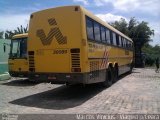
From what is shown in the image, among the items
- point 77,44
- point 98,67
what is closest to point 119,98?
point 98,67

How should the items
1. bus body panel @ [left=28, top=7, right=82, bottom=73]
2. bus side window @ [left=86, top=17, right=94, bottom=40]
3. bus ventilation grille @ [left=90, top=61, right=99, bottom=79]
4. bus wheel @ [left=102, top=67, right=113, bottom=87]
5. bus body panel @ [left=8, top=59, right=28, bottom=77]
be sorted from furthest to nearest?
bus body panel @ [left=8, top=59, right=28, bottom=77], bus wheel @ [left=102, top=67, right=113, bottom=87], bus ventilation grille @ [left=90, top=61, right=99, bottom=79], bus side window @ [left=86, top=17, right=94, bottom=40], bus body panel @ [left=28, top=7, right=82, bottom=73]

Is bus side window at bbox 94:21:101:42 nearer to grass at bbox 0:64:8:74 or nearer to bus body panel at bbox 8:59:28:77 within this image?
bus body panel at bbox 8:59:28:77

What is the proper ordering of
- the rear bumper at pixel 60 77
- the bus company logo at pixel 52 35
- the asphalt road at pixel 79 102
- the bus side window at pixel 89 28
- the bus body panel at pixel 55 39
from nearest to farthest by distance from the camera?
the asphalt road at pixel 79 102 < the rear bumper at pixel 60 77 < the bus body panel at pixel 55 39 < the bus company logo at pixel 52 35 < the bus side window at pixel 89 28

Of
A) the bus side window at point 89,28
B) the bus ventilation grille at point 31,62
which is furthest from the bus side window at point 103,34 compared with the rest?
the bus ventilation grille at point 31,62

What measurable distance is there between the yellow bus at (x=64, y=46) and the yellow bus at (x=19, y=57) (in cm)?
470

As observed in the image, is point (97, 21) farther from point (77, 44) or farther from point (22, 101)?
point (22, 101)

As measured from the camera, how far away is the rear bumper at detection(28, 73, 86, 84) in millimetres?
10500

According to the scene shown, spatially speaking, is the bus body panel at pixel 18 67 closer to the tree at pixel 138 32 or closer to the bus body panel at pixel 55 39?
the bus body panel at pixel 55 39

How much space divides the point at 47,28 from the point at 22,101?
2.97 metres

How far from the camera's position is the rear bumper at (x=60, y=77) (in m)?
10.5

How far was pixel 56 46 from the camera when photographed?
1099 centimetres

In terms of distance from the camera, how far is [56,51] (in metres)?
11.0

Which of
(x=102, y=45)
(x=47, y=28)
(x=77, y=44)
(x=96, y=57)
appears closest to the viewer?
(x=77, y=44)

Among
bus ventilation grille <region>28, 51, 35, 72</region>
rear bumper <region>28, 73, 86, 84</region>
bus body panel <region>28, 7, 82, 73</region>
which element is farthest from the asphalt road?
bus body panel <region>28, 7, 82, 73</region>
